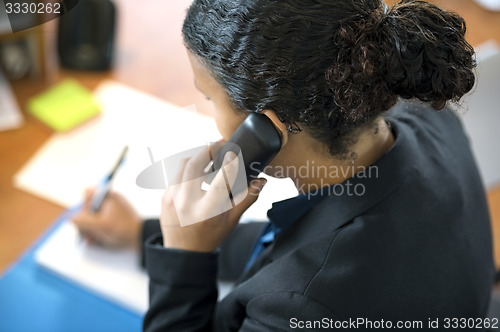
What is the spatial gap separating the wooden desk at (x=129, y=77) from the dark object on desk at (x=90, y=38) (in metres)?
0.02

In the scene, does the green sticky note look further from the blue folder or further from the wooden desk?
the blue folder

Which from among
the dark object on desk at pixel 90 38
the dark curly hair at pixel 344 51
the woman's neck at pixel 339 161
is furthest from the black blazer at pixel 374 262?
the dark object on desk at pixel 90 38

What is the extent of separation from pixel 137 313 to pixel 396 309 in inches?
15.9

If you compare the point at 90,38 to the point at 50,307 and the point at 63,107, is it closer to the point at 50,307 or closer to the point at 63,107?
the point at 63,107

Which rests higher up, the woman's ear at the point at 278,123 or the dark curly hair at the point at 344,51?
the dark curly hair at the point at 344,51

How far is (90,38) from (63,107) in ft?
0.57

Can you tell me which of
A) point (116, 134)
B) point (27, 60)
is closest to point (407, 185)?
point (116, 134)

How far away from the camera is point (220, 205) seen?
0.68m

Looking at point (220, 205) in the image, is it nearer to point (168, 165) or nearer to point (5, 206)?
point (168, 165)

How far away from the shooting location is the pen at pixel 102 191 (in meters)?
0.93

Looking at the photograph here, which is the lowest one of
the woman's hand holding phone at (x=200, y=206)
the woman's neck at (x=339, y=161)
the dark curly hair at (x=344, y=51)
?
the woman's hand holding phone at (x=200, y=206)

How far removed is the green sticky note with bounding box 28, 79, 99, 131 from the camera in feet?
3.55

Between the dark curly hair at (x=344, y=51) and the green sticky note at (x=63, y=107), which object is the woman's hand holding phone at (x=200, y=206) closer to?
the dark curly hair at (x=344, y=51)

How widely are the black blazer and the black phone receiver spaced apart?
0.34ft
